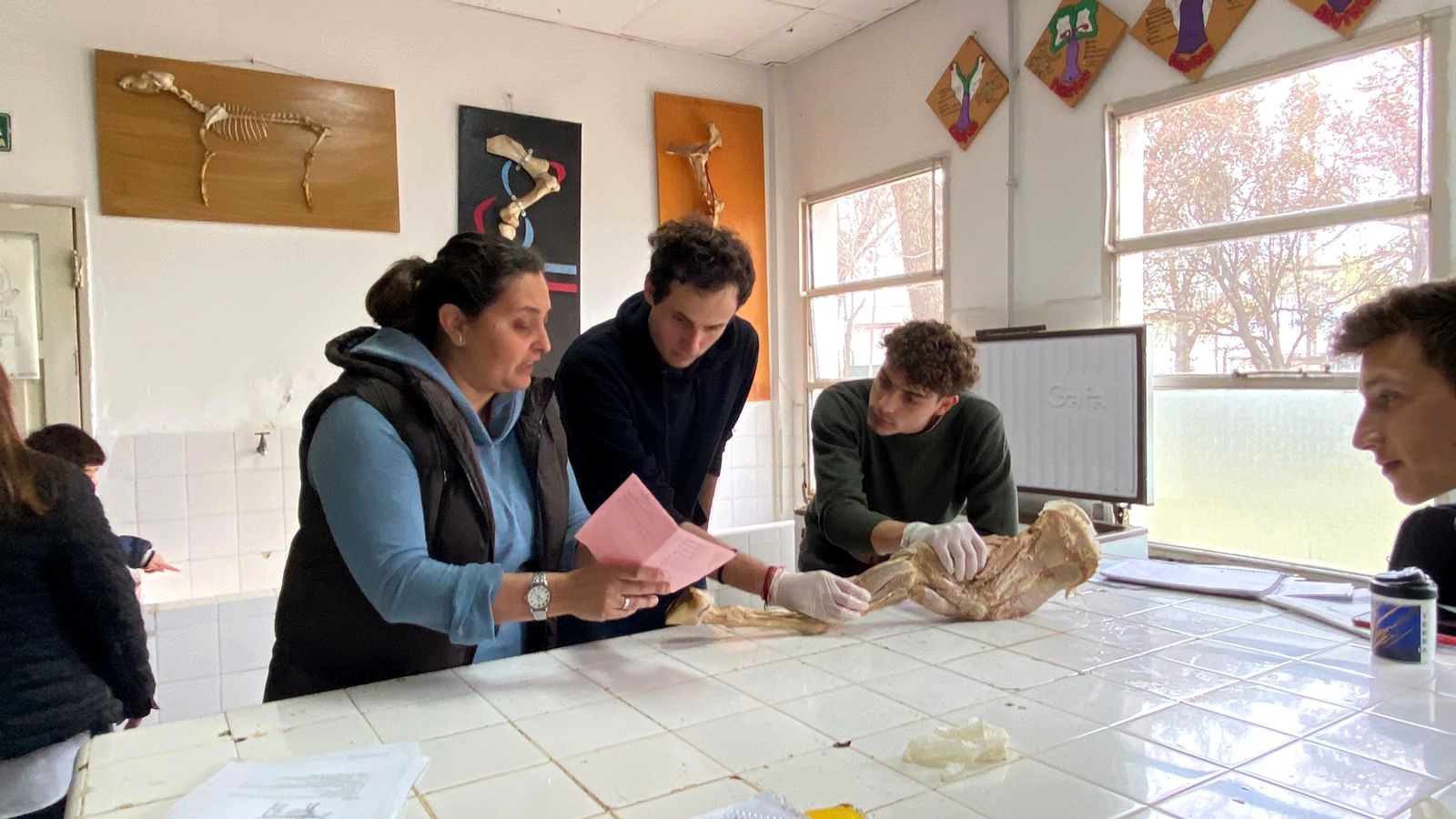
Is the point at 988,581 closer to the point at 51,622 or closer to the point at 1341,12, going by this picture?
the point at 51,622

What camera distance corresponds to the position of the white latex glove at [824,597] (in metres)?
1.81

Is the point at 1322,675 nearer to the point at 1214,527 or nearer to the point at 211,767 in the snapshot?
the point at 211,767

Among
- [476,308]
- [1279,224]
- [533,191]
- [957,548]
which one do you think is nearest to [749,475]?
[533,191]

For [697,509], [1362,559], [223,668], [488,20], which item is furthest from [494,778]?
[488,20]

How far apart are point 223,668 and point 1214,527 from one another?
11.9 feet

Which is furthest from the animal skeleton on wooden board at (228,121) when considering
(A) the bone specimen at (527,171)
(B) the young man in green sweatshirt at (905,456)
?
(B) the young man in green sweatshirt at (905,456)

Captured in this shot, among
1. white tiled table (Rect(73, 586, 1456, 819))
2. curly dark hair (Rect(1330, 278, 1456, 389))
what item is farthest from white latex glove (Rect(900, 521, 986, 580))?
curly dark hair (Rect(1330, 278, 1456, 389))

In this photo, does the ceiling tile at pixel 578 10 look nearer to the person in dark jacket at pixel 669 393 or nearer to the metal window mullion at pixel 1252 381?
the person in dark jacket at pixel 669 393

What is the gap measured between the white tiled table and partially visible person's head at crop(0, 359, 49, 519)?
55 cm

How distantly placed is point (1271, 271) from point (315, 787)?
3.30 metres

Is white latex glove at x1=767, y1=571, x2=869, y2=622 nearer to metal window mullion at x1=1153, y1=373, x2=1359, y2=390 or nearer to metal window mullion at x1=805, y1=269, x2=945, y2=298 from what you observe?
metal window mullion at x1=1153, y1=373, x2=1359, y2=390

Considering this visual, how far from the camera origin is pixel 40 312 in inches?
138

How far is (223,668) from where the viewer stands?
3.17 metres

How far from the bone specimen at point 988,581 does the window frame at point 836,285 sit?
2.37 meters
